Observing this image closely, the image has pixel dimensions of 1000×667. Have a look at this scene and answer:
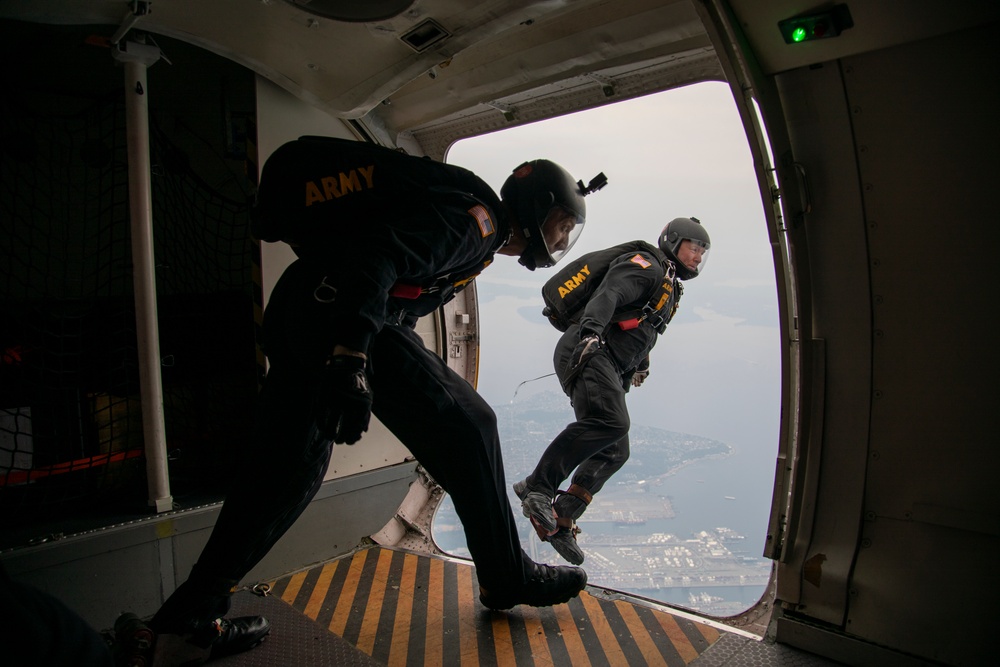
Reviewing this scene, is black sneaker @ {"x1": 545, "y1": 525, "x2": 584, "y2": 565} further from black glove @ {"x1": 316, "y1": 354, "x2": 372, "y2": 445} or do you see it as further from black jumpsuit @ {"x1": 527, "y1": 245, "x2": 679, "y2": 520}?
black glove @ {"x1": 316, "y1": 354, "x2": 372, "y2": 445}

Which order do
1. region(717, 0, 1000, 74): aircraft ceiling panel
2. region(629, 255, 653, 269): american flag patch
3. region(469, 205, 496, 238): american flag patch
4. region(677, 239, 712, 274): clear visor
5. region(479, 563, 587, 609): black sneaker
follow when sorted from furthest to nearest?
1. region(677, 239, 712, 274): clear visor
2. region(629, 255, 653, 269): american flag patch
3. region(479, 563, 587, 609): black sneaker
4. region(469, 205, 496, 238): american flag patch
5. region(717, 0, 1000, 74): aircraft ceiling panel

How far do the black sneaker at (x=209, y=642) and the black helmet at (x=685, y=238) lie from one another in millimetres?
3213

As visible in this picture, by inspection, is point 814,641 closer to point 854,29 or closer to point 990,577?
point 990,577

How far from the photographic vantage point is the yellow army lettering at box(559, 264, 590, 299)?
391cm

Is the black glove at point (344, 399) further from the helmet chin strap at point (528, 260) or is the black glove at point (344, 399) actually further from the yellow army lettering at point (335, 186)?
the helmet chin strap at point (528, 260)

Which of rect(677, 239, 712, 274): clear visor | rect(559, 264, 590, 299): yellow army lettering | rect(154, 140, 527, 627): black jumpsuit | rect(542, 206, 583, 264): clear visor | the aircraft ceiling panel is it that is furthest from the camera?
rect(677, 239, 712, 274): clear visor

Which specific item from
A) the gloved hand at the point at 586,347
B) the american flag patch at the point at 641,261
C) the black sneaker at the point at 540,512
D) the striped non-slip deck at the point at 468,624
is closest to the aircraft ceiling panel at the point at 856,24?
the gloved hand at the point at 586,347

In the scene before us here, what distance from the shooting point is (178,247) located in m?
3.48

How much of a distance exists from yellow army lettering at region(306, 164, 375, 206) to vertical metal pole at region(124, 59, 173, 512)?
1005 millimetres

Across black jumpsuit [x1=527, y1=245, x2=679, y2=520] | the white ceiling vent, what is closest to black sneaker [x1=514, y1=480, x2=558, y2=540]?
black jumpsuit [x1=527, y1=245, x2=679, y2=520]

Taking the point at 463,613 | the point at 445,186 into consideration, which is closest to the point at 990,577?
the point at 463,613

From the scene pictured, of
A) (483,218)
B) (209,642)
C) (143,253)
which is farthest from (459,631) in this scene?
(143,253)

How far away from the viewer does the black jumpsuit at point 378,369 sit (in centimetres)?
183

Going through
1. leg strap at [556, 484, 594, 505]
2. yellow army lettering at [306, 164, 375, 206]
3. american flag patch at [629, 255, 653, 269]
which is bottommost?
leg strap at [556, 484, 594, 505]
